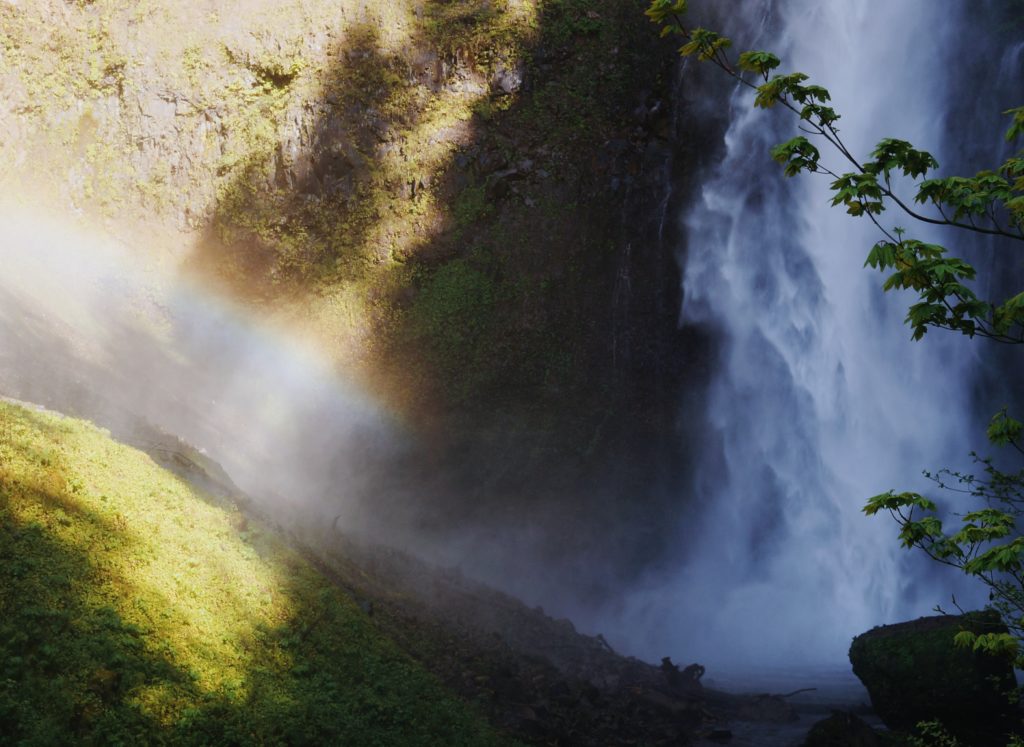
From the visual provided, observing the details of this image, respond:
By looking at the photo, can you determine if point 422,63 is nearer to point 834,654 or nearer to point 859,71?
point 859,71

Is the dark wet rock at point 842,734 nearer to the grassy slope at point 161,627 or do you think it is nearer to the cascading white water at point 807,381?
the grassy slope at point 161,627

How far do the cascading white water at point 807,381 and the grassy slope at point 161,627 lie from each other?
44.1 feet

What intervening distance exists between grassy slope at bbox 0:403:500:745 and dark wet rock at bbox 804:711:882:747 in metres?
4.62

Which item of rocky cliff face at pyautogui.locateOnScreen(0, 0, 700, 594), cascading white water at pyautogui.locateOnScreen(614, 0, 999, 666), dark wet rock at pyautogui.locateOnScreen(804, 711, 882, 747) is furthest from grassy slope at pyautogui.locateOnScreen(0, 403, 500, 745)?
cascading white water at pyautogui.locateOnScreen(614, 0, 999, 666)

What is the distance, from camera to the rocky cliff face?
71.6ft

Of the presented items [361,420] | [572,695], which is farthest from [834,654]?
[361,420]

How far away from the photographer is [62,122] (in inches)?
850

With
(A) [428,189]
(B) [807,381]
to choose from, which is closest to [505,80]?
(A) [428,189]

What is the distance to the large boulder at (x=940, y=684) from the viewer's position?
10.1 meters

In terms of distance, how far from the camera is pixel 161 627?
7.41 meters

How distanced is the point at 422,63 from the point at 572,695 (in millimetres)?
18583

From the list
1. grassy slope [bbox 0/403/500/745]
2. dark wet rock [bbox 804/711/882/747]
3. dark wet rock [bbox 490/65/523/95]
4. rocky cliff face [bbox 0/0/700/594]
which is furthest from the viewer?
dark wet rock [bbox 490/65/523/95]

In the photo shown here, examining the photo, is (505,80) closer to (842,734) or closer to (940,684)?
(940,684)

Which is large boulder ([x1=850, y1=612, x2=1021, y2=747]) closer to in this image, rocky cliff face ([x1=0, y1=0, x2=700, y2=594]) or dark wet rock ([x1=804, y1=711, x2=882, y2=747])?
dark wet rock ([x1=804, y1=711, x2=882, y2=747])
